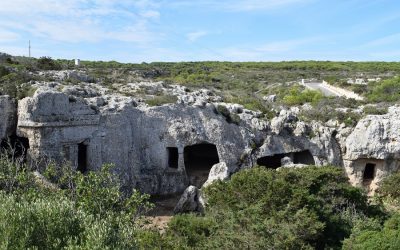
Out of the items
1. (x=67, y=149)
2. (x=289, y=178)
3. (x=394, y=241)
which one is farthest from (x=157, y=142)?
(x=394, y=241)

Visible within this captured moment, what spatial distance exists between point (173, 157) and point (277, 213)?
12391mm

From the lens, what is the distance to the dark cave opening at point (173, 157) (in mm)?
28178

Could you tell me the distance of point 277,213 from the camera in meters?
17.2

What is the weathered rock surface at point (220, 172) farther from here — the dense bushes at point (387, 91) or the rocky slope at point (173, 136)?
the dense bushes at point (387, 91)

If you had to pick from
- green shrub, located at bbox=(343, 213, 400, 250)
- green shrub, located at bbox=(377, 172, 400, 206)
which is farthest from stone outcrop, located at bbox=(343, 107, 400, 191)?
green shrub, located at bbox=(343, 213, 400, 250)

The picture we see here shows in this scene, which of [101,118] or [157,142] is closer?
[101,118]

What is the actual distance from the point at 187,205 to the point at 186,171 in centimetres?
470

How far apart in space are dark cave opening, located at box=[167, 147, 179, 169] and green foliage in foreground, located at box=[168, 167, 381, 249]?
7967 millimetres

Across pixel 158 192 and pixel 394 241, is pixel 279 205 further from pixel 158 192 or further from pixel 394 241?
pixel 158 192

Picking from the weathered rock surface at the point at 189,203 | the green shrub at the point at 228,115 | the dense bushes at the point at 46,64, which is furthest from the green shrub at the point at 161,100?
the dense bushes at the point at 46,64

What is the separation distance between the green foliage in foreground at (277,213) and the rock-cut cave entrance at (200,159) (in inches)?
332

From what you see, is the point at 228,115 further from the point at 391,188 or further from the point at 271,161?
the point at 391,188

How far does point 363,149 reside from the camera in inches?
1133

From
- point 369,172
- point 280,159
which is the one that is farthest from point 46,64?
point 369,172
